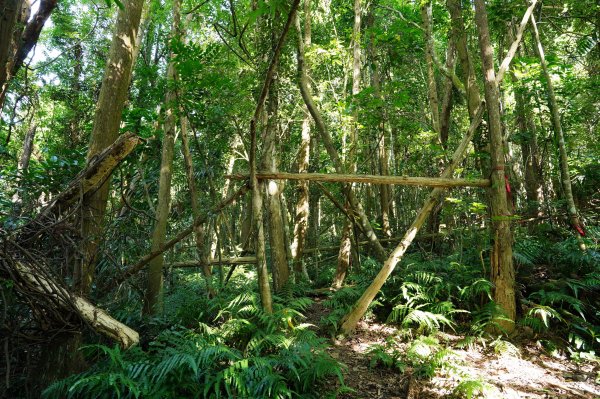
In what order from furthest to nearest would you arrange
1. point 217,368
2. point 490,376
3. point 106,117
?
point 490,376
point 106,117
point 217,368

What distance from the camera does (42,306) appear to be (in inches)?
127

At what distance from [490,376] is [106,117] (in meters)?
5.28

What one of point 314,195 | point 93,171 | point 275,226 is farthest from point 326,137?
point 314,195

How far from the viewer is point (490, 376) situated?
14.4ft

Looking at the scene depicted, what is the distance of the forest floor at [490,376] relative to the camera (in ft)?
13.3

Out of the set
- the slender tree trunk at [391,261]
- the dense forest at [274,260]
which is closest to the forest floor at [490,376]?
the dense forest at [274,260]

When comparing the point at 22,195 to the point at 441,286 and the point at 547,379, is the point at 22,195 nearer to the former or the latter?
the point at 441,286

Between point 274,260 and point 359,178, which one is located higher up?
point 359,178

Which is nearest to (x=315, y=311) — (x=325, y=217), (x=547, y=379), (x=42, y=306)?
(x=547, y=379)

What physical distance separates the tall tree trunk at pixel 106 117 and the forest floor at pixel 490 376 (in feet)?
9.83

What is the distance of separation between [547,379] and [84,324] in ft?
16.8

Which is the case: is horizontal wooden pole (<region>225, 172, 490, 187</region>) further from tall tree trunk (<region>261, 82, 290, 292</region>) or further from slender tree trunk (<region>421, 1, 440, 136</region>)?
slender tree trunk (<region>421, 1, 440, 136</region>)

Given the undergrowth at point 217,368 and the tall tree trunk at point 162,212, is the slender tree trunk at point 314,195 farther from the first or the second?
the undergrowth at point 217,368

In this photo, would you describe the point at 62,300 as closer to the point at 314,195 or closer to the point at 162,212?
the point at 162,212
